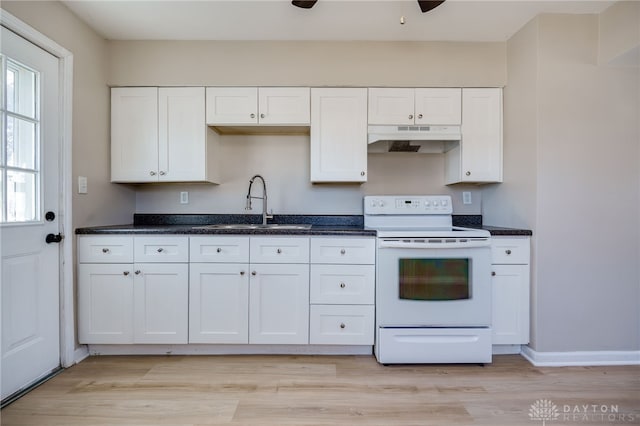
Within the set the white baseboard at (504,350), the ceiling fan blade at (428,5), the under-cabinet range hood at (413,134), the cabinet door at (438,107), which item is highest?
the ceiling fan blade at (428,5)

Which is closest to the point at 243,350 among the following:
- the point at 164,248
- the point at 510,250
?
the point at 164,248

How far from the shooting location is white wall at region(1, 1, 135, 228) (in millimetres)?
2061

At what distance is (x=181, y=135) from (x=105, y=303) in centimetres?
133

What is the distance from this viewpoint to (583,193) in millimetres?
2209

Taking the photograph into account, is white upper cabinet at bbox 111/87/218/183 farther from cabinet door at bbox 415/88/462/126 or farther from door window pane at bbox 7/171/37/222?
cabinet door at bbox 415/88/462/126

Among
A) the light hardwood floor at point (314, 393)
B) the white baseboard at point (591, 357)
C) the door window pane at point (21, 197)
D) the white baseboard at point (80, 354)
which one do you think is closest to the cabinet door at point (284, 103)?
the door window pane at point (21, 197)

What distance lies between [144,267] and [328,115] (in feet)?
5.71

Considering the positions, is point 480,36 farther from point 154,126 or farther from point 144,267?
point 144,267

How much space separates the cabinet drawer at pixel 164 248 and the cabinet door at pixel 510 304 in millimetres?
2176

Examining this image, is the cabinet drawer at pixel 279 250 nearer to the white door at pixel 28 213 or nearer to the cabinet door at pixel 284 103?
the cabinet door at pixel 284 103

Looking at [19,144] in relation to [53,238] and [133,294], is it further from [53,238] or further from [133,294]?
[133,294]

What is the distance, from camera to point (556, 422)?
1.65m

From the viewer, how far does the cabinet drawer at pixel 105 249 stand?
2232 mm

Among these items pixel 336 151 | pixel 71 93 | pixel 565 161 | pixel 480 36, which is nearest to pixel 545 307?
pixel 565 161
